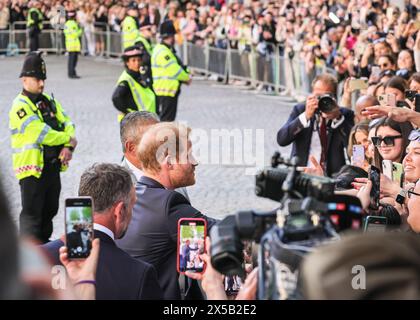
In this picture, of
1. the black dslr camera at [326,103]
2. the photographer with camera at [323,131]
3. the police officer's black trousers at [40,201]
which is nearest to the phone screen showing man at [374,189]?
the black dslr camera at [326,103]

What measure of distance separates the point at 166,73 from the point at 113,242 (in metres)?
12.1

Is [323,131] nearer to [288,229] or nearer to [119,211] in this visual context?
[119,211]

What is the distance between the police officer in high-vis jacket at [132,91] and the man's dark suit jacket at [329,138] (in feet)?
11.2

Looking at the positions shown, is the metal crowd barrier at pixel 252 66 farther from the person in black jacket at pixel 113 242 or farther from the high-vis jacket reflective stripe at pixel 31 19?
the person in black jacket at pixel 113 242

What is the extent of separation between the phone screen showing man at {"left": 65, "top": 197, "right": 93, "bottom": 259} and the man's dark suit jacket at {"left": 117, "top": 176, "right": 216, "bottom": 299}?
119cm

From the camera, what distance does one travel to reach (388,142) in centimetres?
684

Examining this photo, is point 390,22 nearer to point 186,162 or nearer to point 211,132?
point 211,132

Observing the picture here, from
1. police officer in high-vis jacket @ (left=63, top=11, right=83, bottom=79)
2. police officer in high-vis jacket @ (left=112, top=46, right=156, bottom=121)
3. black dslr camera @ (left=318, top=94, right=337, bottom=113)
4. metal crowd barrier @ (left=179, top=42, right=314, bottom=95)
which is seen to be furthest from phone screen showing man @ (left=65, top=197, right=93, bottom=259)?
police officer in high-vis jacket @ (left=63, top=11, right=83, bottom=79)

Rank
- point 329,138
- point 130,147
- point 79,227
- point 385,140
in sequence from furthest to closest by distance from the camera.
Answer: point 329,138 → point 385,140 → point 130,147 → point 79,227

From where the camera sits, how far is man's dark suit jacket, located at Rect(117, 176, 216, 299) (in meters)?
4.70

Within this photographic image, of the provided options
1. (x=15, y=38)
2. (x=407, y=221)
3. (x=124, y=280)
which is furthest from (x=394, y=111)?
(x=15, y=38)

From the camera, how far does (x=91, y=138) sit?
16.6 meters

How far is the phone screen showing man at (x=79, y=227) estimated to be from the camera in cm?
334

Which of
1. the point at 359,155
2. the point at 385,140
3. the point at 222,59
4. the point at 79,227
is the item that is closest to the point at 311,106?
the point at 359,155
